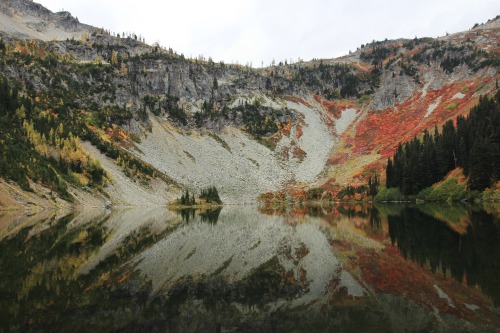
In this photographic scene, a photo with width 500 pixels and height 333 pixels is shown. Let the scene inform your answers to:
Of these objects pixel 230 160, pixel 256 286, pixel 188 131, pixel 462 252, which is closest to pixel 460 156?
pixel 462 252

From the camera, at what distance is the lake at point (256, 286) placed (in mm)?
11758

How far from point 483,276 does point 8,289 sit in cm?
2051

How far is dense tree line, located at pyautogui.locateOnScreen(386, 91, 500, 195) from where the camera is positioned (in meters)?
77.8

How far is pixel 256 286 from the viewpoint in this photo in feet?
55.8

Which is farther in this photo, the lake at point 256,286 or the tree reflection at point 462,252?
the tree reflection at point 462,252

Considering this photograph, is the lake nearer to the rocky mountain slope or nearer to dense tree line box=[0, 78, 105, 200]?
dense tree line box=[0, 78, 105, 200]

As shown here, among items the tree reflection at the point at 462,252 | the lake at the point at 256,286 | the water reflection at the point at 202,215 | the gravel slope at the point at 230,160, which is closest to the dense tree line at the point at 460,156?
the gravel slope at the point at 230,160

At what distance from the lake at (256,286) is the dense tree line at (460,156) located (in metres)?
58.4

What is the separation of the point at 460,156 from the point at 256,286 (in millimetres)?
93237

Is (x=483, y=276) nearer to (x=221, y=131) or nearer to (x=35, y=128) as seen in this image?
(x=35, y=128)

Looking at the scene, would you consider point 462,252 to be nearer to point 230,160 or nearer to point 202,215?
point 202,215

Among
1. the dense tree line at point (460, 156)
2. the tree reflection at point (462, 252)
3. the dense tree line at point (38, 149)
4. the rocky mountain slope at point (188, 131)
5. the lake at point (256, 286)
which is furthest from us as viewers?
the rocky mountain slope at point (188, 131)

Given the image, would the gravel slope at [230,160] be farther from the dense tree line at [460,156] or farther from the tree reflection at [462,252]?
the tree reflection at [462,252]

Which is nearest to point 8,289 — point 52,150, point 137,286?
point 137,286
